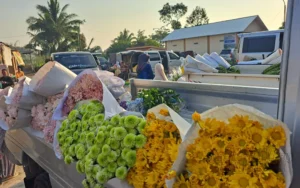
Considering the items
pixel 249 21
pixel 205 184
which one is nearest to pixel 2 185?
pixel 205 184

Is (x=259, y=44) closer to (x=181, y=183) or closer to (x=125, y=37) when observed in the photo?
(x=181, y=183)

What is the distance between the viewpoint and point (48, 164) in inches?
98.3

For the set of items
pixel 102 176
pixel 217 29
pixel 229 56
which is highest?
pixel 217 29

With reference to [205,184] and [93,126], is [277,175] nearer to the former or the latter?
Answer: [205,184]

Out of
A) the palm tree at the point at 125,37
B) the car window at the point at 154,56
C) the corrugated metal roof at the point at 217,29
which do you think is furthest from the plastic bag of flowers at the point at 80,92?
the palm tree at the point at 125,37

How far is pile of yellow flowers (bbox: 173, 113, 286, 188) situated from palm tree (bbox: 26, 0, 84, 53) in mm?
32807

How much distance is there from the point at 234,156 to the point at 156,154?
432mm

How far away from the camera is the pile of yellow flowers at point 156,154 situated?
1.26m

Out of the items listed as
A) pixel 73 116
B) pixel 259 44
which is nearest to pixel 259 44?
pixel 259 44

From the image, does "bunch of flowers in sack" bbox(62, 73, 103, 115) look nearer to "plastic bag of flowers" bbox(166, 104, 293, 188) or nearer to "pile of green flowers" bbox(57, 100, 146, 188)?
"pile of green flowers" bbox(57, 100, 146, 188)

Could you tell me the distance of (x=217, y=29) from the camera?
27.5 meters

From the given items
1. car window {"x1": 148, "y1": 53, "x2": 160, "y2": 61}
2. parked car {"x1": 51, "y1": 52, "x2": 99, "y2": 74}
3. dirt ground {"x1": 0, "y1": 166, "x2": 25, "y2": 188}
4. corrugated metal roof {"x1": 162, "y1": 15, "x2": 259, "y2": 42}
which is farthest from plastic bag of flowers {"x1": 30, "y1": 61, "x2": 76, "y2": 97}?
corrugated metal roof {"x1": 162, "y1": 15, "x2": 259, "y2": 42}

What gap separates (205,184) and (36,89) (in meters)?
2.09

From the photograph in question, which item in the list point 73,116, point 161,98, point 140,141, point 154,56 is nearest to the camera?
point 140,141
